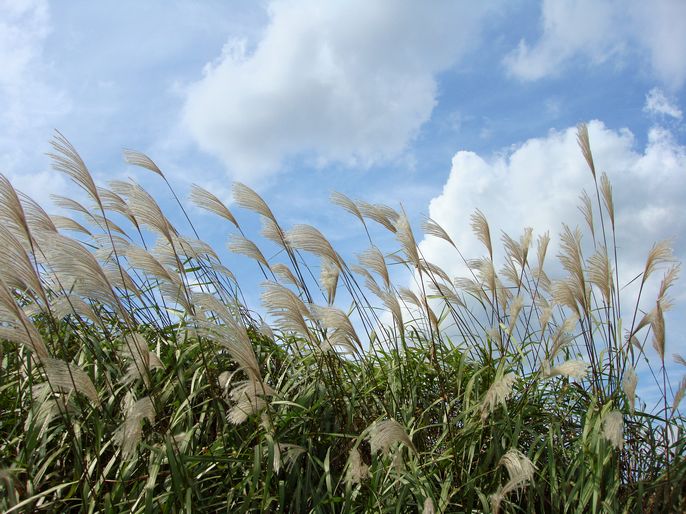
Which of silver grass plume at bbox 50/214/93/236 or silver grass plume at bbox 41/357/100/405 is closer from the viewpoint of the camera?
silver grass plume at bbox 41/357/100/405

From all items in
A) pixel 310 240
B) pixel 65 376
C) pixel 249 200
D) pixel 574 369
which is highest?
pixel 249 200

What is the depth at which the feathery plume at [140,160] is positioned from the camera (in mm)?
4031

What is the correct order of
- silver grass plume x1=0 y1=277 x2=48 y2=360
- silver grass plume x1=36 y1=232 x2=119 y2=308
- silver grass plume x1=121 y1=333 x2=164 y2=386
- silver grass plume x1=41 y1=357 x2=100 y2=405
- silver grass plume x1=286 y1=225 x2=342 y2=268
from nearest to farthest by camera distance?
silver grass plume x1=0 y1=277 x2=48 y2=360 < silver grass plume x1=41 y1=357 x2=100 y2=405 < silver grass plume x1=36 y1=232 x2=119 y2=308 < silver grass plume x1=121 y1=333 x2=164 y2=386 < silver grass plume x1=286 y1=225 x2=342 y2=268

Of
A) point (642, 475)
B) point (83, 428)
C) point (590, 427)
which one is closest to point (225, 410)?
point (83, 428)

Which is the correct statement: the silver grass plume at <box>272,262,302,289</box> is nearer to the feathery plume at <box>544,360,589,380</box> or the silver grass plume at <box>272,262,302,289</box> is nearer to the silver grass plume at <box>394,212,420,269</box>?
the silver grass plume at <box>394,212,420,269</box>

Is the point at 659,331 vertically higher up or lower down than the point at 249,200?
lower down

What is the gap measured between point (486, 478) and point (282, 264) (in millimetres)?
1638

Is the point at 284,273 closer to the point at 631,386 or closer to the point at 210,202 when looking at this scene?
the point at 210,202

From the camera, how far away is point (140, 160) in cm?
404

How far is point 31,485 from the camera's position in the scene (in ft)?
9.27

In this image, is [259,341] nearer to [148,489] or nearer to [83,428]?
[83,428]

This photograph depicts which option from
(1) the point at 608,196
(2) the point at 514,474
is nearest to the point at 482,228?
(1) the point at 608,196

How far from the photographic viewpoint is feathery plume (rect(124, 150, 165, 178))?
4031 millimetres

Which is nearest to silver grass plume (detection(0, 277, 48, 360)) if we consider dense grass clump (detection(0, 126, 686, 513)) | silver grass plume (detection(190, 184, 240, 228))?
dense grass clump (detection(0, 126, 686, 513))
